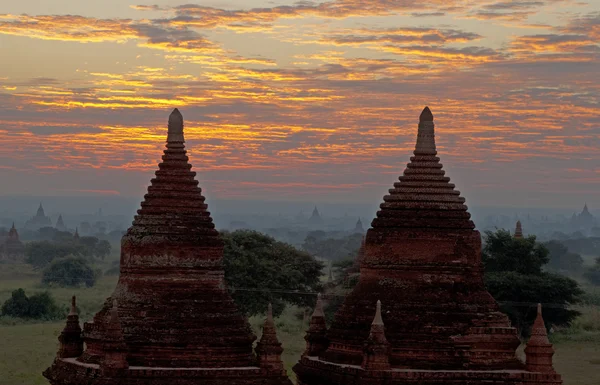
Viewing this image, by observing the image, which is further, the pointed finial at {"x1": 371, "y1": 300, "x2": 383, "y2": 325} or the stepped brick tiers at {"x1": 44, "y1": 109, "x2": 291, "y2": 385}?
the stepped brick tiers at {"x1": 44, "y1": 109, "x2": 291, "y2": 385}

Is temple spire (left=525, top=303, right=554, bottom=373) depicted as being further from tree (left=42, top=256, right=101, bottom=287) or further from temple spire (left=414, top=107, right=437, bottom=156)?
tree (left=42, top=256, right=101, bottom=287)

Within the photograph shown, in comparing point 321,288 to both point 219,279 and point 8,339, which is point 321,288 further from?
point 219,279

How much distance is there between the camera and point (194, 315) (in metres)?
28.6

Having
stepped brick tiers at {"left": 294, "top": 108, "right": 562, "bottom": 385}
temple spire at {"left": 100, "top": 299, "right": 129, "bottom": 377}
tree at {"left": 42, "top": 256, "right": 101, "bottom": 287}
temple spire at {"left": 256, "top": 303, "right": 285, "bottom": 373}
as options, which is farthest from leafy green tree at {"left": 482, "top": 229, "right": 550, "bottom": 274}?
tree at {"left": 42, "top": 256, "right": 101, "bottom": 287}

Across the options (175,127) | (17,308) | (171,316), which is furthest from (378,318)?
(17,308)

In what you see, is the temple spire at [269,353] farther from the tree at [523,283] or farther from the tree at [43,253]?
the tree at [43,253]

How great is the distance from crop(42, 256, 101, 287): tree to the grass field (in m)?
23.3

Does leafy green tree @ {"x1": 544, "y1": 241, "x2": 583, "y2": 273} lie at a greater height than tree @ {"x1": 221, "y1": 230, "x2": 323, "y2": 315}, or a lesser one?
greater

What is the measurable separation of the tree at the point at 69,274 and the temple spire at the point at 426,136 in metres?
92.3

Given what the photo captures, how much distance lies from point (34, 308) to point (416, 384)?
6253 centimetres

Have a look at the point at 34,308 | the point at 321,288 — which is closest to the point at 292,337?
the point at 321,288

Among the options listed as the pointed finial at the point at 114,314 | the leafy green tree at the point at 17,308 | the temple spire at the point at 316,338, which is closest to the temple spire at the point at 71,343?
the pointed finial at the point at 114,314

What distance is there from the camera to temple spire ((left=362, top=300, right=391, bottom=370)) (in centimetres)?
2747

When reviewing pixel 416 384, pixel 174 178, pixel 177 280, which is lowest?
pixel 416 384
